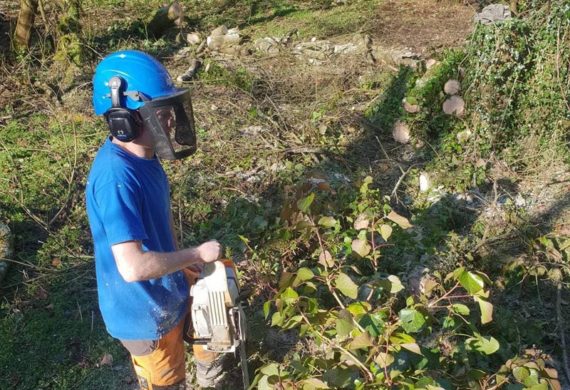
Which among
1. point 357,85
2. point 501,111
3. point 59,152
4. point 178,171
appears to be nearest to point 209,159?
point 178,171

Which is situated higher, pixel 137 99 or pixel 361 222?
pixel 137 99

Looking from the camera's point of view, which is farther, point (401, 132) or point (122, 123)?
point (401, 132)

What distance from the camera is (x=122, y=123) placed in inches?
85.4

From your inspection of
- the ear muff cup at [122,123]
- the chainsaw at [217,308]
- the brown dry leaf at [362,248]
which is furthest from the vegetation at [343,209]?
the ear muff cup at [122,123]

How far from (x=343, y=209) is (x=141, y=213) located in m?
1.97

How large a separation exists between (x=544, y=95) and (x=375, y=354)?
135 inches

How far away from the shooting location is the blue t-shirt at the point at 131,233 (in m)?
2.11

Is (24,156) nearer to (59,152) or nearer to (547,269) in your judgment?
(59,152)

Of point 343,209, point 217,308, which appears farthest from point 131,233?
point 343,209

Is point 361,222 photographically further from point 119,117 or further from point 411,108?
point 119,117

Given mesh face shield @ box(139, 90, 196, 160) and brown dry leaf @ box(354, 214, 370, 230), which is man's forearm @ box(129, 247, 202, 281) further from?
brown dry leaf @ box(354, 214, 370, 230)

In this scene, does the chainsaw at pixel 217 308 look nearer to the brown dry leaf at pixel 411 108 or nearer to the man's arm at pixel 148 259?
the man's arm at pixel 148 259

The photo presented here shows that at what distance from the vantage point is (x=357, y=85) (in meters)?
6.14

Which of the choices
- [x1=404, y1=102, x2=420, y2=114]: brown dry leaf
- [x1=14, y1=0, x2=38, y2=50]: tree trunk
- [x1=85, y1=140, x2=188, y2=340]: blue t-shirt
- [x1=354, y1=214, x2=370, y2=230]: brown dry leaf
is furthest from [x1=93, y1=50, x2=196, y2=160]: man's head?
[x1=14, y1=0, x2=38, y2=50]: tree trunk
